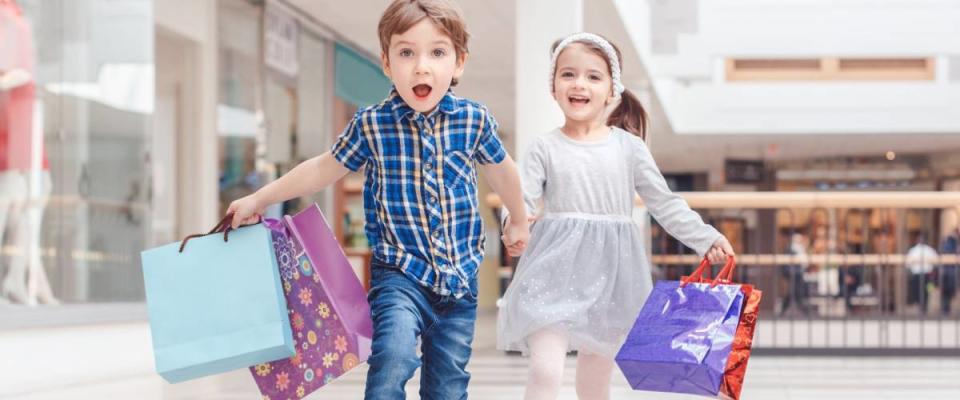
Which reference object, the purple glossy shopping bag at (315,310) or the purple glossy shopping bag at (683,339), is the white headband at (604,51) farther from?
the purple glossy shopping bag at (315,310)

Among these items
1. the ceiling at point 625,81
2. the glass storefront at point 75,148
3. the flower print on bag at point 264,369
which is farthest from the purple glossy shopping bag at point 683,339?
the glass storefront at point 75,148

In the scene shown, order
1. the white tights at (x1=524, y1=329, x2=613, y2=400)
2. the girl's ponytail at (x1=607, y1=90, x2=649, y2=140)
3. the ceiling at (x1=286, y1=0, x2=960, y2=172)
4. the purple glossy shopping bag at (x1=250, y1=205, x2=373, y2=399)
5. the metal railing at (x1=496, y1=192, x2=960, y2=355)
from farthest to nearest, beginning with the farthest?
1. the ceiling at (x1=286, y1=0, x2=960, y2=172)
2. the metal railing at (x1=496, y1=192, x2=960, y2=355)
3. the girl's ponytail at (x1=607, y1=90, x2=649, y2=140)
4. the white tights at (x1=524, y1=329, x2=613, y2=400)
5. the purple glossy shopping bag at (x1=250, y1=205, x2=373, y2=399)

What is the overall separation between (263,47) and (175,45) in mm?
1265

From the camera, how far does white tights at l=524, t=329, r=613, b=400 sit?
10.9 feet

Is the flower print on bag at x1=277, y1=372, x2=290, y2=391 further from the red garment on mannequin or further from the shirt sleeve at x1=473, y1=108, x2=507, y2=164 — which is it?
the red garment on mannequin

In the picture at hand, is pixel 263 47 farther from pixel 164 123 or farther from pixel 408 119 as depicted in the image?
pixel 408 119

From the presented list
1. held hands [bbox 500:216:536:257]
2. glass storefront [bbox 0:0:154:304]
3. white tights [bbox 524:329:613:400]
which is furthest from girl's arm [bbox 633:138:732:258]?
glass storefront [bbox 0:0:154:304]

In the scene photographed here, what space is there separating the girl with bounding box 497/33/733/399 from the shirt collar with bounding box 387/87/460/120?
2.12ft

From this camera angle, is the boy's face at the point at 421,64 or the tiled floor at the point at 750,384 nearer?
the boy's face at the point at 421,64

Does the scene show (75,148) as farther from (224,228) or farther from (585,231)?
(224,228)

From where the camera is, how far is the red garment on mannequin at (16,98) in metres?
6.33

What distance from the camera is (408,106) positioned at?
284cm

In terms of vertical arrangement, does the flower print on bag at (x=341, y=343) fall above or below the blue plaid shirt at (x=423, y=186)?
below

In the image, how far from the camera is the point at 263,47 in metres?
10.8
